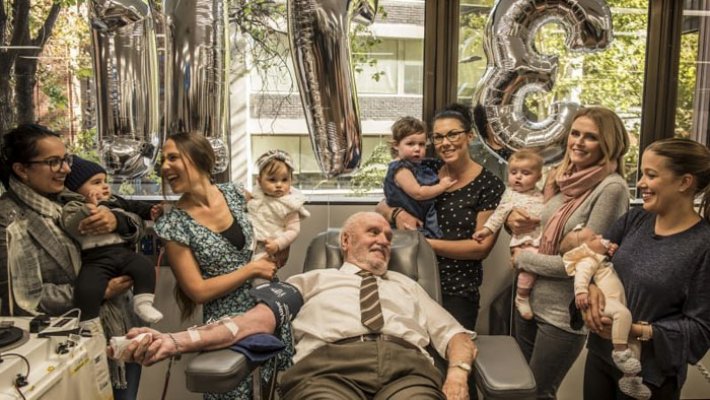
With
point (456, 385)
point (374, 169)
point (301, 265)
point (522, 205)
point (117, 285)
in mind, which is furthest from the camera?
point (374, 169)

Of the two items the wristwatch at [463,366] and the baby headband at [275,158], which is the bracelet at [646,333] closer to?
the wristwatch at [463,366]

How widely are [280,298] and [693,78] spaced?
8.12 ft

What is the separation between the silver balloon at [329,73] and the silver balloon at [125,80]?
1.36 feet

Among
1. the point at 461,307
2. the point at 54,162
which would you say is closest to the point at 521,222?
the point at 461,307

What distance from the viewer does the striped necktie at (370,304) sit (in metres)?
1.96

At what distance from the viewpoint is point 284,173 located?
223cm

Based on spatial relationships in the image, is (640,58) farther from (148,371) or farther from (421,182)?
(148,371)

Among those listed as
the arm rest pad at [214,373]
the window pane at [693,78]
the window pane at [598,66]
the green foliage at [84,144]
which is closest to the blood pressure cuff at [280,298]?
the arm rest pad at [214,373]

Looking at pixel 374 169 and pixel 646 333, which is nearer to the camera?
pixel 646 333

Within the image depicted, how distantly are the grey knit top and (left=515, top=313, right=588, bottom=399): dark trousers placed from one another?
0.09 ft

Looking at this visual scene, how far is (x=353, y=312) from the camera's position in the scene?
199 cm

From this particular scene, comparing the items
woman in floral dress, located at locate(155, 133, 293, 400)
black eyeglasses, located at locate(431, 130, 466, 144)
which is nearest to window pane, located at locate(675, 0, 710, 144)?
black eyeglasses, located at locate(431, 130, 466, 144)

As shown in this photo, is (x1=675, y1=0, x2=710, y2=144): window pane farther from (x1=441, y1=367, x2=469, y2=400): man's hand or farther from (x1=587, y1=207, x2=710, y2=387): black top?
(x1=441, y1=367, x2=469, y2=400): man's hand

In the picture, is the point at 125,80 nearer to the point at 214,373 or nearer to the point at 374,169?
the point at 214,373
